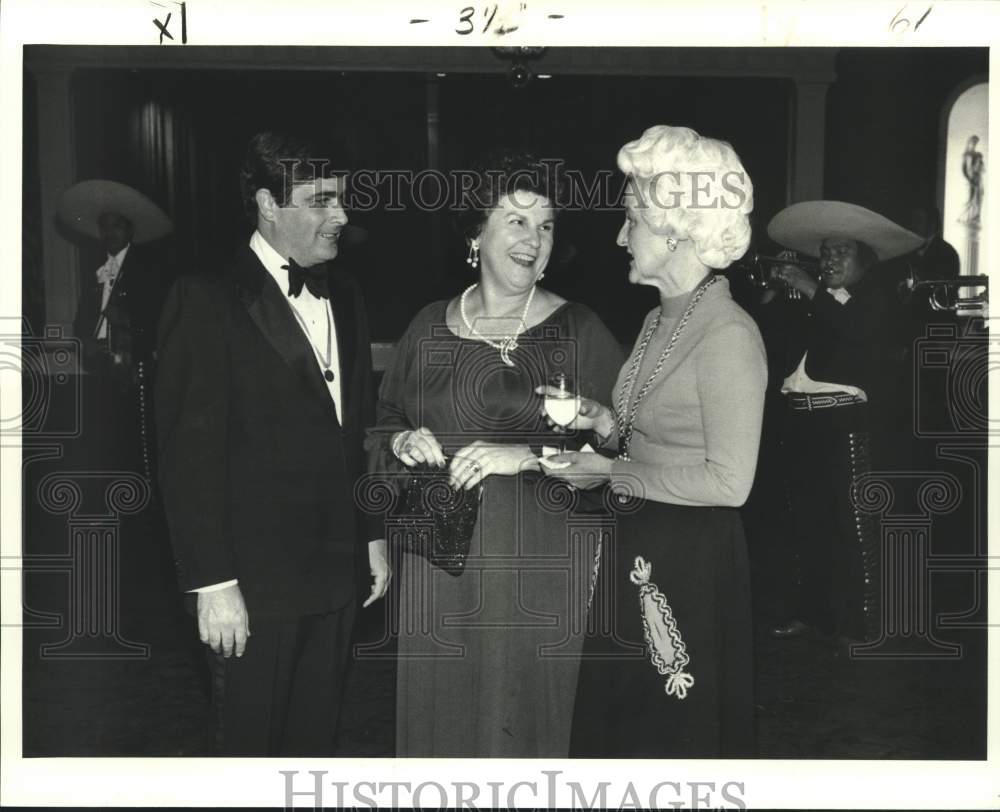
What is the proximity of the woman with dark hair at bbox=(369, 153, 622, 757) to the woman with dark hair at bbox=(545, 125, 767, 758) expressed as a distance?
10cm

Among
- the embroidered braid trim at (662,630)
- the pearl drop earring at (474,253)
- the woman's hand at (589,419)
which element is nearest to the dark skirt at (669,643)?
the embroidered braid trim at (662,630)

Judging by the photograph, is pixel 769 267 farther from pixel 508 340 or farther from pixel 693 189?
pixel 508 340

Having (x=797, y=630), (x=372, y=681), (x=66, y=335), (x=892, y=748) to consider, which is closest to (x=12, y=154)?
(x=66, y=335)

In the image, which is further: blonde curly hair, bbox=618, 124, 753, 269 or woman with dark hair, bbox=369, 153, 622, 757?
woman with dark hair, bbox=369, 153, 622, 757

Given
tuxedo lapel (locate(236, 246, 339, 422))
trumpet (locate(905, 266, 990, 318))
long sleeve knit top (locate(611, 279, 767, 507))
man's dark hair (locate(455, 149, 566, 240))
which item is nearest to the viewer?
long sleeve knit top (locate(611, 279, 767, 507))

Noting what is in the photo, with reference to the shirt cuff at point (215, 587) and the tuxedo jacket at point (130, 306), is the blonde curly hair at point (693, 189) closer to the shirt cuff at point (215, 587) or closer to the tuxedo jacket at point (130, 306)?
the tuxedo jacket at point (130, 306)

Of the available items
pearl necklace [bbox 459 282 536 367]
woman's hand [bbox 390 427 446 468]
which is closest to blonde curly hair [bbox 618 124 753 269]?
pearl necklace [bbox 459 282 536 367]

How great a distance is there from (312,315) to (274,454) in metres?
0.39

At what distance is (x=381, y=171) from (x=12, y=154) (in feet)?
3.43

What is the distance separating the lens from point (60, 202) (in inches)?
121

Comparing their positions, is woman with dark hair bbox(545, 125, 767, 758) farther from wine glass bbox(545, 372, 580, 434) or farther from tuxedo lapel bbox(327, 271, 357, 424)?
tuxedo lapel bbox(327, 271, 357, 424)

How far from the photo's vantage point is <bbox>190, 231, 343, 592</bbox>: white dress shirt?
2945mm

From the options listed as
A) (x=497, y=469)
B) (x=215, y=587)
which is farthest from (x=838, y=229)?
(x=215, y=587)

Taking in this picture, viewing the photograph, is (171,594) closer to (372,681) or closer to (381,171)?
(372,681)
